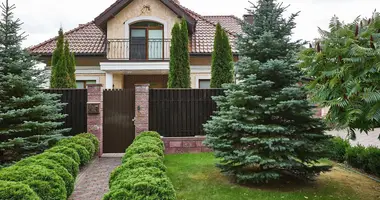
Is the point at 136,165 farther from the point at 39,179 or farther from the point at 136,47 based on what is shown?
the point at 136,47

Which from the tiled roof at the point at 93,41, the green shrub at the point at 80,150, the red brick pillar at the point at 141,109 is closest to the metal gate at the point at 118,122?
the red brick pillar at the point at 141,109

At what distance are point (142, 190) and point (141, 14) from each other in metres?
12.6

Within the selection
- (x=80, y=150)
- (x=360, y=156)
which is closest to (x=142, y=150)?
(x=80, y=150)

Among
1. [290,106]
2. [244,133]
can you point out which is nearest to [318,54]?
[290,106]

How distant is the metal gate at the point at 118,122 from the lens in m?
10.1

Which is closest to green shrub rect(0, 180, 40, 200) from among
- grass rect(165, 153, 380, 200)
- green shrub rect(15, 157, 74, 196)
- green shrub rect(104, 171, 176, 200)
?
green shrub rect(104, 171, 176, 200)

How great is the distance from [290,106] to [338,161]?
15.3 ft

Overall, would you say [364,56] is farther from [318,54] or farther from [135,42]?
[135,42]

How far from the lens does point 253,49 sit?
6535mm

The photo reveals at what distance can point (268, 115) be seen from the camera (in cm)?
635

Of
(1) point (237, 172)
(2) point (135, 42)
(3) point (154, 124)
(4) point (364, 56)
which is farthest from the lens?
(2) point (135, 42)

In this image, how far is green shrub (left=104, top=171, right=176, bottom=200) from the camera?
350 cm

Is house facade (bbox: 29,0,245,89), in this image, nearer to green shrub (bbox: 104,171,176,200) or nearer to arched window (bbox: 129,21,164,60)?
arched window (bbox: 129,21,164,60)

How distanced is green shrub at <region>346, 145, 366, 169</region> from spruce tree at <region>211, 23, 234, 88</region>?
4213 mm
